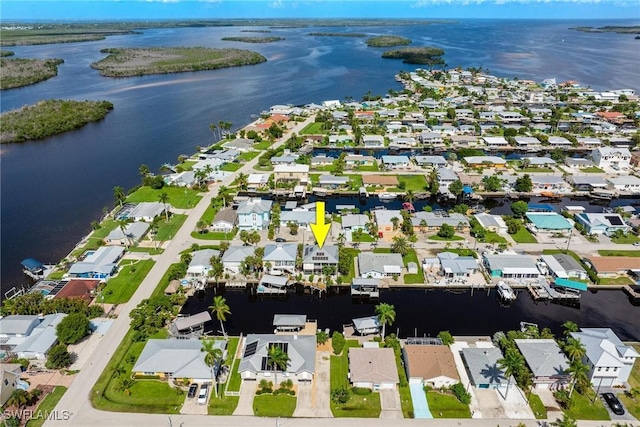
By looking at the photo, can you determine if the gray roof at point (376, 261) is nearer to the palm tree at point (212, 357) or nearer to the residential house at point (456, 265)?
the residential house at point (456, 265)

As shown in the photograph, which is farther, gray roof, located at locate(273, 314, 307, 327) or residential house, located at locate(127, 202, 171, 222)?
residential house, located at locate(127, 202, 171, 222)

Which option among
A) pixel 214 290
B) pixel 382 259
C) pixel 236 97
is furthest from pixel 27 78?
pixel 382 259

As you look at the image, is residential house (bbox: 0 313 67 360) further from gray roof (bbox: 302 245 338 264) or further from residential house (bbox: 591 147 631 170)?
residential house (bbox: 591 147 631 170)

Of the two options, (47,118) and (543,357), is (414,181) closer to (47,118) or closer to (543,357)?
(543,357)

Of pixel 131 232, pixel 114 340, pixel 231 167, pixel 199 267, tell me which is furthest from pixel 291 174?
pixel 114 340

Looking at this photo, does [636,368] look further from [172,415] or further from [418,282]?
[172,415]

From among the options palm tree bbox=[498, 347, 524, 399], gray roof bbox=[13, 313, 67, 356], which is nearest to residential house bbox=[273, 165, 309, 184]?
gray roof bbox=[13, 313, 67, 356]
